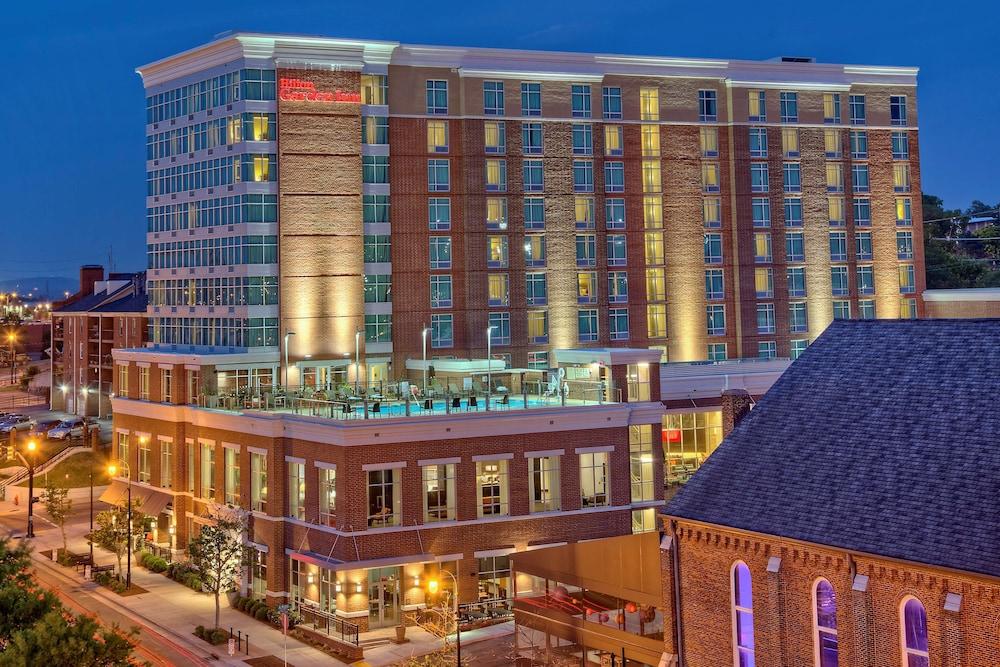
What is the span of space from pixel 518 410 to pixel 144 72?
42.0 meters

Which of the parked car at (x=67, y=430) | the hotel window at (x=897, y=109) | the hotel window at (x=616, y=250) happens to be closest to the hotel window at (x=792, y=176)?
the hotel window at (x=897, y=109)

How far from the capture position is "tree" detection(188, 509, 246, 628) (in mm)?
47125

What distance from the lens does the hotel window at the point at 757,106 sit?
82062 mm

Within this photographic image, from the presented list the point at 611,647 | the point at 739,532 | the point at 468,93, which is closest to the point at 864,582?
the point at 739,532

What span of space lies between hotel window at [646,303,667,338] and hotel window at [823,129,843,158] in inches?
737

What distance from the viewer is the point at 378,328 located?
7144 cm

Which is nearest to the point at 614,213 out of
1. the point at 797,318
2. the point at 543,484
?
the point at 797,318

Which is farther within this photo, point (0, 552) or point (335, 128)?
point (335, 128)

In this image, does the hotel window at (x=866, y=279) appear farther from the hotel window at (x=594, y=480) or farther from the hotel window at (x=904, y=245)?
the hotel window at (x=594, y=480)

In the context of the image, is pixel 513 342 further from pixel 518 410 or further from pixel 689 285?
pixel 518 410

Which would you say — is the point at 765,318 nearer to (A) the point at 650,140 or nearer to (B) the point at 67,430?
(A) the point at 650,140

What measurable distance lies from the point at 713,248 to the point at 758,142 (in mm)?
8919

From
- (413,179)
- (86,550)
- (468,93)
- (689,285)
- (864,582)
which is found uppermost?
(468,93)

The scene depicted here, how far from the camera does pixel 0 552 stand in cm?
3241
